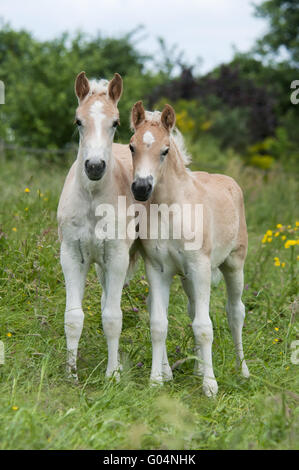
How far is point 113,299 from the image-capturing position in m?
4.47

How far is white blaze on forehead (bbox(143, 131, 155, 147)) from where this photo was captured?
429cm

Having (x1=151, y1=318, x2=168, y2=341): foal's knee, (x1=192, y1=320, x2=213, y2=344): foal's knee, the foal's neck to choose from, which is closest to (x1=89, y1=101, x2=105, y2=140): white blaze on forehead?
the foal's neck

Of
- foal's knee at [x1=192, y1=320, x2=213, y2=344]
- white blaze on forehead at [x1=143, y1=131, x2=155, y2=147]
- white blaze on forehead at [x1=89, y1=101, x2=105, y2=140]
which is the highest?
white blaze on forehead at [x1=89, y1=101, x2=105, y2=140]

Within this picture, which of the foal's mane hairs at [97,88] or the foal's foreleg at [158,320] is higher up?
the foal's mane hairs at [97,88]

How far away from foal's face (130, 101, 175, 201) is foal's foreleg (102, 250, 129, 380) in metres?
0.56

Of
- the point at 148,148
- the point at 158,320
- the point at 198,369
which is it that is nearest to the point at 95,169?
the point at 148,148

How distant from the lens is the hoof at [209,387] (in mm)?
4402

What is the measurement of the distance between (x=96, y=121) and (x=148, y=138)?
406 mm

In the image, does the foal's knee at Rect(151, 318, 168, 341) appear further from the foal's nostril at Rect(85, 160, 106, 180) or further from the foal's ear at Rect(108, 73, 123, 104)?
the foal's ear at Rect(108, 73, 123, 104)

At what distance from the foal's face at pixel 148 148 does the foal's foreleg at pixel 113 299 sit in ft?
1.82

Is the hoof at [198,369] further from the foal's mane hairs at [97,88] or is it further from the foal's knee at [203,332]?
the foal's mane hairs at [97,88]

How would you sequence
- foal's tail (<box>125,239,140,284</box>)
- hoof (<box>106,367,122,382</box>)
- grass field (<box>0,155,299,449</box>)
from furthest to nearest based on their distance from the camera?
foal's tail (<box>125,239,140,284</box>) < hoof (<box>106,367,122,382</box>) < grass field (<box>0,155,299,449</box>)

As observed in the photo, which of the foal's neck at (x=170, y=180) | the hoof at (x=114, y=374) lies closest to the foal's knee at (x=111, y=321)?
the hoof at (x=114, y=374)
